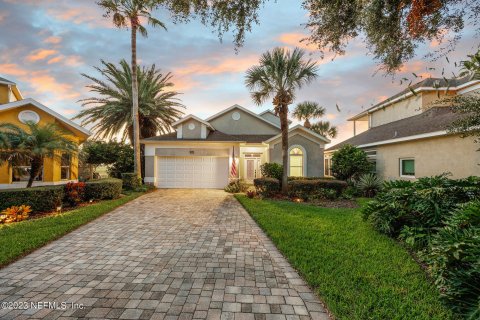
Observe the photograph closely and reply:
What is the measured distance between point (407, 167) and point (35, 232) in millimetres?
16432

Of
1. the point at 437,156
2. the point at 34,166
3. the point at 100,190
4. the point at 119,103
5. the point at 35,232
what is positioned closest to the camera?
the point at 35,232

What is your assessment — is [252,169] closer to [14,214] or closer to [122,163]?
[122,163]

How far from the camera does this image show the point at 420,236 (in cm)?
461

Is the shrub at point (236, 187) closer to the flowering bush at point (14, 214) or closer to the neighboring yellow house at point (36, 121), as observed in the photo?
the neighboring yellow house at point (36, 121)

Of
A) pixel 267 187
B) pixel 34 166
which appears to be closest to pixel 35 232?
pixel 34 166

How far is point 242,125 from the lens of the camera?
19.6 metres

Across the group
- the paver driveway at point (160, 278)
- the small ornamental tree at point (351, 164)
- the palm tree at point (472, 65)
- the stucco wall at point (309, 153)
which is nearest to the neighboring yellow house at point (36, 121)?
the paver driveway at point (160, 278)

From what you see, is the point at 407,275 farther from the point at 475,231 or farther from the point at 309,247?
the point at 309,247

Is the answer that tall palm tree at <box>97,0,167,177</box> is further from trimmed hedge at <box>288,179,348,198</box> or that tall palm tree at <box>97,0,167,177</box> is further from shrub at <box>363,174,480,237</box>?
shrub at <box>363,174,480,237</box>

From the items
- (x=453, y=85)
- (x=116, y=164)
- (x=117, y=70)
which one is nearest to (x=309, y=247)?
(x=453, y=85)

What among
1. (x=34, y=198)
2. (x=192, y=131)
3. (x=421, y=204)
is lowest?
(x=34, y=198)

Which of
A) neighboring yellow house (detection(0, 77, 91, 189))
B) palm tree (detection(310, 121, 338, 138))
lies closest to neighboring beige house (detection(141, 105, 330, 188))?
neighboring yellow house (detection(0, 77, 91, 189))

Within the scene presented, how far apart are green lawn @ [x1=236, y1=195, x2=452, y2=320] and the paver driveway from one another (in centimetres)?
33

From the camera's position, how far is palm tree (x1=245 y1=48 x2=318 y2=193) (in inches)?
443
